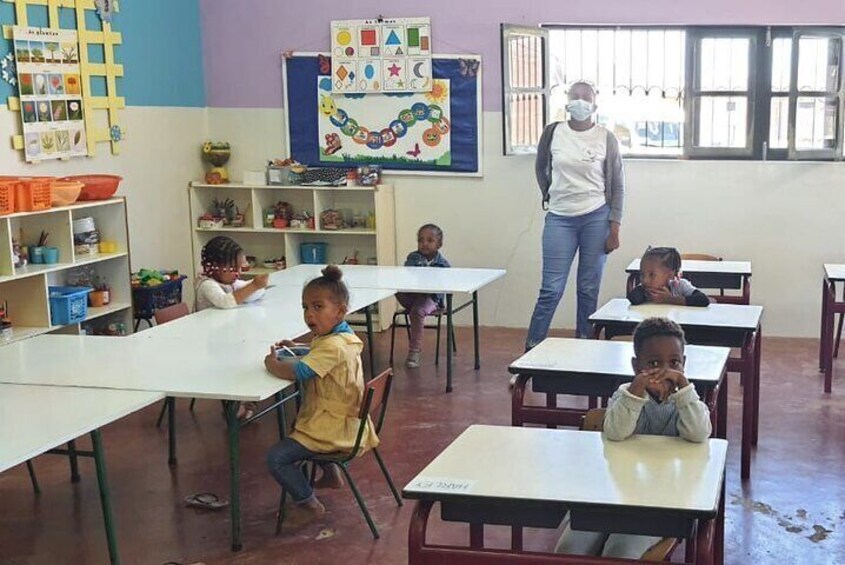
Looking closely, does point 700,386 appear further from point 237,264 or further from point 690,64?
point 690,64

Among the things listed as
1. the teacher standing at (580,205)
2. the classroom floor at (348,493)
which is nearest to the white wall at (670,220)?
the classroom floor at (348,493)

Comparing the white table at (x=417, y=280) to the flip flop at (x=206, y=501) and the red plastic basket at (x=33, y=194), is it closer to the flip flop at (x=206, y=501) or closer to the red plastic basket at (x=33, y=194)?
the red plastic basket at (x=33, y=194)

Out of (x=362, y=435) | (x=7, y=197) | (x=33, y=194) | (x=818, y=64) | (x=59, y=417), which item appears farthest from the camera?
(x=818, y=64)

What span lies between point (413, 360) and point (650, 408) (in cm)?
357

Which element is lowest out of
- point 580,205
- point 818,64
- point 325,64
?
point 580,205

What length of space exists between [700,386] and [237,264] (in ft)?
8.06

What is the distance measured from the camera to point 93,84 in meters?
6.44

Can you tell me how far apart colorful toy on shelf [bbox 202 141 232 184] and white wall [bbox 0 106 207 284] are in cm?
7

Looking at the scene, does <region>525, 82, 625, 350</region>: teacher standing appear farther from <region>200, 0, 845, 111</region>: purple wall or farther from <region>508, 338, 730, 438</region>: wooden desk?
<region>508, 338, 730, 438</region>: wooden desk

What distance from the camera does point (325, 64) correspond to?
24.4ft

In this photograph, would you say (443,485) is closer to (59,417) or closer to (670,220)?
(59,417)

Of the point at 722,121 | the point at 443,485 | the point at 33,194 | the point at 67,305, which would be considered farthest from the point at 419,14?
the point at 443,485

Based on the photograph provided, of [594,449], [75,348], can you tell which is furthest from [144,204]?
[594,449]

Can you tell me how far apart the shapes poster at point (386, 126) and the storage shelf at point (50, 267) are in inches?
79.7
